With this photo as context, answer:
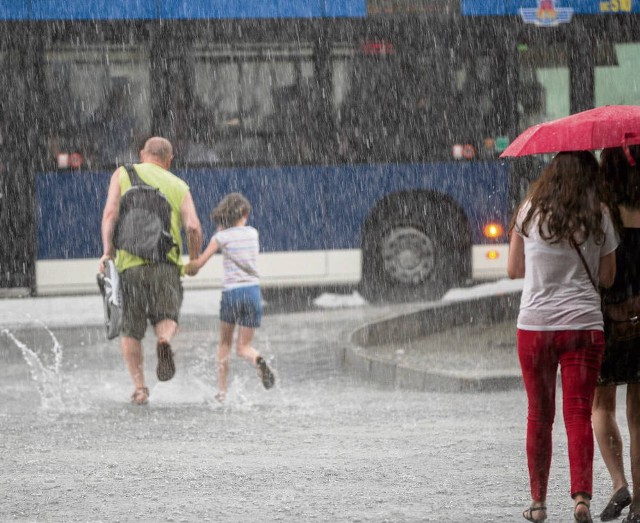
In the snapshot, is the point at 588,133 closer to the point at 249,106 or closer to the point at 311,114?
the point at 249,106

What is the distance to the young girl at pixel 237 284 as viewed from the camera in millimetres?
9727

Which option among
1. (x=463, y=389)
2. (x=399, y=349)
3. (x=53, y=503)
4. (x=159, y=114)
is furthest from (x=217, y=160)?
(x=53, y=503)

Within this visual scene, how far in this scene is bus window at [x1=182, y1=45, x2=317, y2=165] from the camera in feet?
51.3

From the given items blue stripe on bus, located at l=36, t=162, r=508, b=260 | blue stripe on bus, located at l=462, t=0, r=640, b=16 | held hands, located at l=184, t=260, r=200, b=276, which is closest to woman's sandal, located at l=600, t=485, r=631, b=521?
held hands, located at l=184, t=260, r=200, b=276

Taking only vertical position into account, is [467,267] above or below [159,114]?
below

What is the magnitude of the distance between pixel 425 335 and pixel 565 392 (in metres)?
7.61

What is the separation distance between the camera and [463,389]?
9.77 metres

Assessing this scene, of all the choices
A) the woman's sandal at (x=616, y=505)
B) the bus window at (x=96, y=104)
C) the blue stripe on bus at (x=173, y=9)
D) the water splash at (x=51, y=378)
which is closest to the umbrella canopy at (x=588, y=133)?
the woman's sandal at (x=616, y=505)

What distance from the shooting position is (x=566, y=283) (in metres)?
5.32

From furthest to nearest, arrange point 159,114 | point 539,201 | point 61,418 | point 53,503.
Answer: point 159,114 < point 61,418 < point 53,503 < point 539,201

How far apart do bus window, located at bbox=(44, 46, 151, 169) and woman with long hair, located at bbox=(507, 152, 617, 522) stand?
34.7 feet

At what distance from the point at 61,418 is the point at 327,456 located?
89.4 inches

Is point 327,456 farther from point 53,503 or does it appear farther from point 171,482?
point 53,503

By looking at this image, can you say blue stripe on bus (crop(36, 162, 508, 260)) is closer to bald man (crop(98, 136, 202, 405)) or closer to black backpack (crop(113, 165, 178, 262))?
bald man (crop(98, 136, 202, 405))
